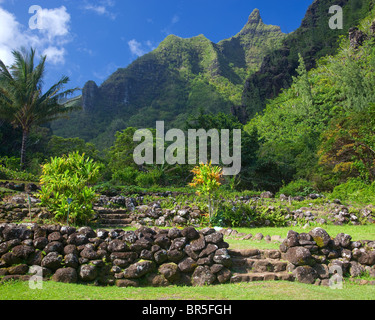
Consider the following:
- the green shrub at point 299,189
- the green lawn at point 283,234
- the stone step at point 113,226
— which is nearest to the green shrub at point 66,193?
the stone step at point 113,226

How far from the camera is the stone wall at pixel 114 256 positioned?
499cm

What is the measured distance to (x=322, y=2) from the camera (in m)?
51.9

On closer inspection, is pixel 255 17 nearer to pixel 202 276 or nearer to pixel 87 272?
pixel 202 276

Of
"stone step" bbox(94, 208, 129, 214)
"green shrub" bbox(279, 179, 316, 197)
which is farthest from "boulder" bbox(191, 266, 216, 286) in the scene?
"green shrub" bbox(279, 179, 316, 197)

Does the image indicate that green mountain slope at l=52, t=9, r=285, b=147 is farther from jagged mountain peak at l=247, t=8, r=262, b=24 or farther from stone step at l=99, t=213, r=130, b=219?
stone step at l=99, t=213, r=130, b=219

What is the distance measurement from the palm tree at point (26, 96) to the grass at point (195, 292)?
48.3 feet

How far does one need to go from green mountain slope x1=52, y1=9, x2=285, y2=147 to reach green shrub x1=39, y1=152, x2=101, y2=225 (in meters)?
32.3

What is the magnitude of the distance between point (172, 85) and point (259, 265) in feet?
212

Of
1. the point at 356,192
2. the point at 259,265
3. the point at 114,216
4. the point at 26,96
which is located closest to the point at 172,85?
the point at 26,96

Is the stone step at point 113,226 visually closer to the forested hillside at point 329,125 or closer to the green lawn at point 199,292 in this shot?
the green lawn at point 199,292

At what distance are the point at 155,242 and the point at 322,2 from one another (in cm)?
6019
